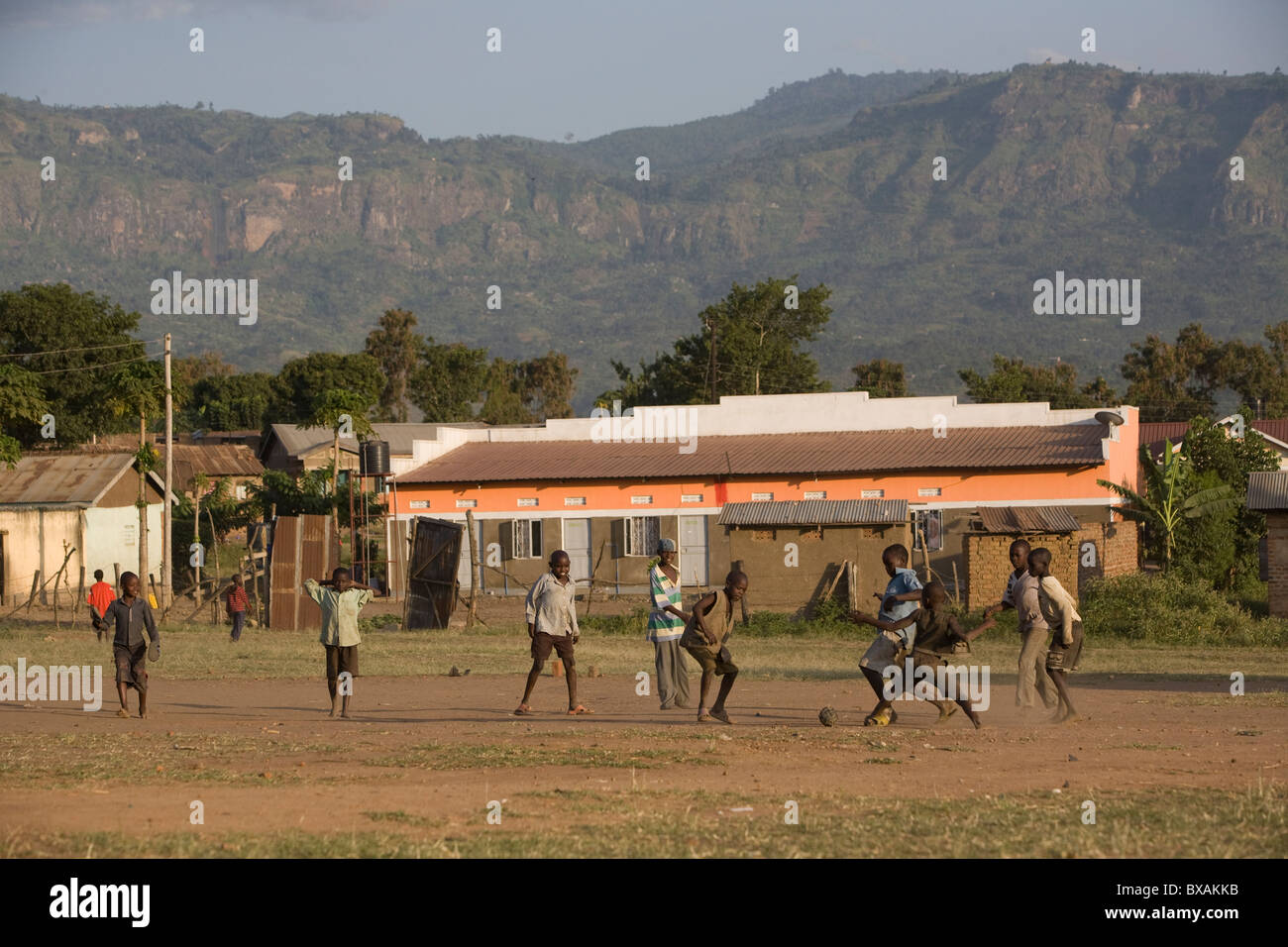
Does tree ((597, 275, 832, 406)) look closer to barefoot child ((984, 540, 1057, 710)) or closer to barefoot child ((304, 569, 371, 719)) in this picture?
barefoot child ((304, 569, 371, 719))

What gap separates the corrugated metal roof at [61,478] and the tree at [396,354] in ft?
201

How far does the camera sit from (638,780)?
10.8 m

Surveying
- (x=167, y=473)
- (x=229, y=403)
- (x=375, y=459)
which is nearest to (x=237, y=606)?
(x=167, y=473)

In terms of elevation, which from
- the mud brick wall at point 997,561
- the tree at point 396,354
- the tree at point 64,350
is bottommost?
the mud brick wall at point 997,561

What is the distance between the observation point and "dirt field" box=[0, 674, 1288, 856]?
8531 mm

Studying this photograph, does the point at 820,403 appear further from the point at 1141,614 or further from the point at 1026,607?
the point at 1026,607

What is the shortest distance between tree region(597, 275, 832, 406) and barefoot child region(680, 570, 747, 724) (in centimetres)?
5804

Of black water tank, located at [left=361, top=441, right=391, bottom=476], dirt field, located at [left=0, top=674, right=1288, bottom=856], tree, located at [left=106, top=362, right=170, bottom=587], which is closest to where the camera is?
dirt field, located at [left=0, top=674, right=1288, bottom=856]

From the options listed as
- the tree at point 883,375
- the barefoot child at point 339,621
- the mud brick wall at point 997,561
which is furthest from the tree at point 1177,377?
the barefoot child at point 339,621

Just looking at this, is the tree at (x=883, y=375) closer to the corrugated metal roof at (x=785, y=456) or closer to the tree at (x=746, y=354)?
the tree at (x=746, y=354)

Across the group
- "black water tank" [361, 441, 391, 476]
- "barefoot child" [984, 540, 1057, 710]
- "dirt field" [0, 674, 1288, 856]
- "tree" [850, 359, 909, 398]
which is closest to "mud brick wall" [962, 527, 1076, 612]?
"dirt field" [0, 674, 1288, 856]

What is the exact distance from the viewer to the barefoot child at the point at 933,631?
1323cm

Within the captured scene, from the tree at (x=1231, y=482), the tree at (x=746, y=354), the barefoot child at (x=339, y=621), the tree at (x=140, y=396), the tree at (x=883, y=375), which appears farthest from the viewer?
the tree at (x=883, y=375)

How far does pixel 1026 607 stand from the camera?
45.0 ft
